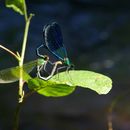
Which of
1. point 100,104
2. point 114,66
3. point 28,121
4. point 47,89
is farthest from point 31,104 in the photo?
point 47,89

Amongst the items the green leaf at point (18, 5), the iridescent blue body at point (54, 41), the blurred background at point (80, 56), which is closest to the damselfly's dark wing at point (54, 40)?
the iridescent blue body at point (54, 41)

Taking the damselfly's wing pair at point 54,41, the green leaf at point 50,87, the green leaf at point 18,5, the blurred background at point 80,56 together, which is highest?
the blurred background at point 80,56

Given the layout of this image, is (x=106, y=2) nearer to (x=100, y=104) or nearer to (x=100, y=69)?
(x=100, y=69)

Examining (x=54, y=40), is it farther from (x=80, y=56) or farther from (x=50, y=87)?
(x=80, y=56)

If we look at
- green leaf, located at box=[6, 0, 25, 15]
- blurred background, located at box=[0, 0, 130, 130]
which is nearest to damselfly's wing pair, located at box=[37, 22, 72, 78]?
green leaf, located at box=[6, 0, 25, 15]

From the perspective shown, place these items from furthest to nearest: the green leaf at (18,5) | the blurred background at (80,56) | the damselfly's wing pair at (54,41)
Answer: the blurred background at (80,56)
the green leaf at (18,5)
the damselfly's wing pair at (54,41)

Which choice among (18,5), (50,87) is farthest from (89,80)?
(18,5)

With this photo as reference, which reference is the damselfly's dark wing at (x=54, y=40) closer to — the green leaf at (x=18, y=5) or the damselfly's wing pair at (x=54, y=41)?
the damselfly's wing pair at (x=54, y=41)

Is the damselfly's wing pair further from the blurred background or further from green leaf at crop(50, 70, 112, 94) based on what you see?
the blurred background
